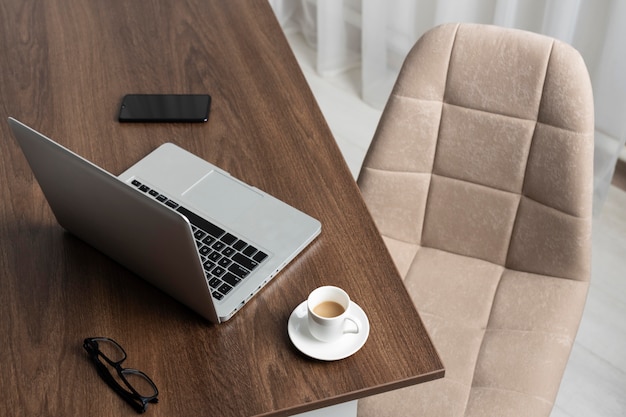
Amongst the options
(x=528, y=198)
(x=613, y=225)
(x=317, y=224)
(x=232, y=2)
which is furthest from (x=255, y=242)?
(x=613, y=225)

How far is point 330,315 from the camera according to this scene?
966 millimetres

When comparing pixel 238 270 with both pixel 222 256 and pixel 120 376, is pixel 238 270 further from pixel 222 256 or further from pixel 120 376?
pixel 120 376

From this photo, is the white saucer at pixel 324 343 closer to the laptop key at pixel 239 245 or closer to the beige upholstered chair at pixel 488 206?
the laptop key at pixel 239 245

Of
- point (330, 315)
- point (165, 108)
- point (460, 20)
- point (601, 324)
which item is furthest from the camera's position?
point (460, 20)

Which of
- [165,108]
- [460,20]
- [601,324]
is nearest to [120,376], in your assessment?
[165,108]

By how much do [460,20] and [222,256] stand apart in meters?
1.53

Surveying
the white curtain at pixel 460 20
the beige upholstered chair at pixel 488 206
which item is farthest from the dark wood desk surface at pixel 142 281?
the white curtain at pixel 460 20

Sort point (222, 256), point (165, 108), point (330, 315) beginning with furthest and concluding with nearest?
point (165, 108) → point (222, 256) → point (330, 315)

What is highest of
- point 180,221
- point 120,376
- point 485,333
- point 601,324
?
point 180,221

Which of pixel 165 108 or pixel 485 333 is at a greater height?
pixel 165 108

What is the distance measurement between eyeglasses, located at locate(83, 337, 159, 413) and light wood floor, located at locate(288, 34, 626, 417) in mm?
1139

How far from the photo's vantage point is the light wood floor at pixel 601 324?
1.76m

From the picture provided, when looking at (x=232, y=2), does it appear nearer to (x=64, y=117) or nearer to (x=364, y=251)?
(x=64, y=117)

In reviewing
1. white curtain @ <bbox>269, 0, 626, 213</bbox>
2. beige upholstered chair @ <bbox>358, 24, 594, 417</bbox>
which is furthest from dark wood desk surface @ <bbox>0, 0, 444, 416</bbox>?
white curtain @ <bbox>269, 0, 626, 213</bbox>
